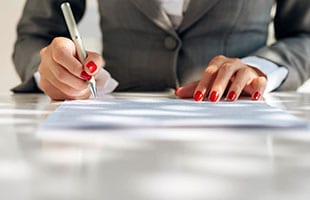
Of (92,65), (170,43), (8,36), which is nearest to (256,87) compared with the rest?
(92,65)

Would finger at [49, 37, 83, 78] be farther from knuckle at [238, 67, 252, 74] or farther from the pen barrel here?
knuckle at [238, 67, 252, 74]

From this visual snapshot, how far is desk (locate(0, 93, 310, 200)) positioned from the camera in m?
0.33

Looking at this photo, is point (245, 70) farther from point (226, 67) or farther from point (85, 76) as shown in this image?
point (85, 76)

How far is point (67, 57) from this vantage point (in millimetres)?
866

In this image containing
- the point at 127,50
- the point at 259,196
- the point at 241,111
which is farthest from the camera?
the point at 127,50

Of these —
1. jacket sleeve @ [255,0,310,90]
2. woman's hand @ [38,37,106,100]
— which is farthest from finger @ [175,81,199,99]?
jacket sleeve @ [255,0,310,90]

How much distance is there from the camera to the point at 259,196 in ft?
1.04

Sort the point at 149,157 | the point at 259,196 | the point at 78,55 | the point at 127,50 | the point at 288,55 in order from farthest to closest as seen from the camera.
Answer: the point at 127,50 < the point at 288,55 < the point at 78,55 < the point at 149,157 < the point at 259,196

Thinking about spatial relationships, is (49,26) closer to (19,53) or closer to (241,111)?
(19,53)

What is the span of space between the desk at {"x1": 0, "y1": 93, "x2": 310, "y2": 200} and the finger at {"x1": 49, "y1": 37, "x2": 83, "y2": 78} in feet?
0.87

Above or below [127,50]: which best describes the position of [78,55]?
above

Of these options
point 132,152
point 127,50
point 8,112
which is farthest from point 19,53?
point 132,152

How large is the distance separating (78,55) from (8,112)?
6.5 inches

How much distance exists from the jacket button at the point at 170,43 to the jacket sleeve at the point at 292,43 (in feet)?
0.57
